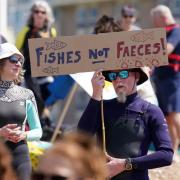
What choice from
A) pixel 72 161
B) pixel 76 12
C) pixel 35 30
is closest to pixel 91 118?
pixel 72 161

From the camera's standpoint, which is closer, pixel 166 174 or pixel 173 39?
pixel 166 174

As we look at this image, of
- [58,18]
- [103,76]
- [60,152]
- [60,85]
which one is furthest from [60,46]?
[58,18]

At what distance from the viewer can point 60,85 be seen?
887 cm

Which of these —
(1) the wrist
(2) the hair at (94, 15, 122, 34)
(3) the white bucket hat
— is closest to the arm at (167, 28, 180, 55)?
(2) the hair at (94, 15, 122, 34)

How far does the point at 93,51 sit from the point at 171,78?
345 centimetres

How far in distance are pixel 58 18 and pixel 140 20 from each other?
310 cm

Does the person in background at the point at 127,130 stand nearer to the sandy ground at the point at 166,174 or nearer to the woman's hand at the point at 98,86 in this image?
the woman's hand at the point at 98,86

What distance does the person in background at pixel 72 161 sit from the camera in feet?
7.09

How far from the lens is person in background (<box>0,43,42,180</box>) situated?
4.77 metres

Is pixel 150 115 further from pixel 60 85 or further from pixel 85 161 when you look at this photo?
pixel 60 85

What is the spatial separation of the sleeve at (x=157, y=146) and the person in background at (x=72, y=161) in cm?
200

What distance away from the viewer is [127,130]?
428 centimetres

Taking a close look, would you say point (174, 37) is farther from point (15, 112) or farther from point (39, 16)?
point (15, 112)

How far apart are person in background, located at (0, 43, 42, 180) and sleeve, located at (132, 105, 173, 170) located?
85cm
